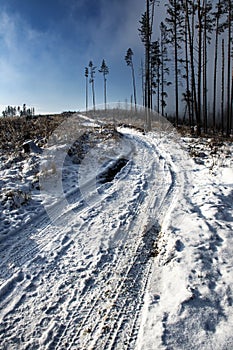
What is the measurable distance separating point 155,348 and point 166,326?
319mm

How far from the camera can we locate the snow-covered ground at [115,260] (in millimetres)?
2809

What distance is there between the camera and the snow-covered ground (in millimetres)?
2809

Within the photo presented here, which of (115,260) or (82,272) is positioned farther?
(115,260)

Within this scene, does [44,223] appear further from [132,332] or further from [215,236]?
[215,236]

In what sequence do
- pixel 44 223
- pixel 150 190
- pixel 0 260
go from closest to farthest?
1. pixel 0 260
2. pixel 44 223
3. pixel 150 190

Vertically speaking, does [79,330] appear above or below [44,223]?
below

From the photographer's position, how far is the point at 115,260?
407 centimetres

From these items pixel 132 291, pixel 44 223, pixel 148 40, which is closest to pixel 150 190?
pixel 44 223

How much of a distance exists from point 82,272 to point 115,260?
0.61 metres

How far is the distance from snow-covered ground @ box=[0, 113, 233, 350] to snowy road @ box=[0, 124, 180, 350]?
0.02 metres

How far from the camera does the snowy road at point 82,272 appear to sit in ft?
9.24

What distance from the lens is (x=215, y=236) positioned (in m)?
4.53

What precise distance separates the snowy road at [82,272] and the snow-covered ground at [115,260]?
2 cm

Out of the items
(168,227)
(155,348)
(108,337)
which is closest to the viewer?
(155,348)
